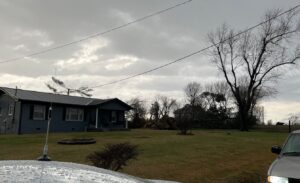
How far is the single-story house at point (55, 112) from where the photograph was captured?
4219cm

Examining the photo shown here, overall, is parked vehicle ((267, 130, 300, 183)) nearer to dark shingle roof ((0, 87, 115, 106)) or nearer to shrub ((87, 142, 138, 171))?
shrub ((87, 142, 138, 171))

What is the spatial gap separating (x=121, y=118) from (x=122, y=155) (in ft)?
127

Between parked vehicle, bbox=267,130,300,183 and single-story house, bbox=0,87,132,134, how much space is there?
3022cm

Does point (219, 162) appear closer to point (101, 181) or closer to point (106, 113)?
point (101, 181)

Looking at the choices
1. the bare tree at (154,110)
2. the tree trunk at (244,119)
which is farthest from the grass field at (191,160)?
the bare tree at (154,110)

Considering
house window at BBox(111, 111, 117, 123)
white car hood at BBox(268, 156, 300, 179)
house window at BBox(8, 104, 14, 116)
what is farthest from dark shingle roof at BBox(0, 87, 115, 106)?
white car hood at BBox(268, 156, 300, 179)

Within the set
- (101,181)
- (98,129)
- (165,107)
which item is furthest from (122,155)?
(165,107)

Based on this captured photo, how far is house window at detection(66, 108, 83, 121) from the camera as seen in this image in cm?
4703

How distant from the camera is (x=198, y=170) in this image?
55.8ft

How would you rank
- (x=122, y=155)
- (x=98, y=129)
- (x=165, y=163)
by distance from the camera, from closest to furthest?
1. (x=122, y=155)
2. (x=165, y=163)
3. (x=98, y=129)

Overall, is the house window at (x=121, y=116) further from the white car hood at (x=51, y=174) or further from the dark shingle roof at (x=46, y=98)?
the white car hood at (x=51, y=174)

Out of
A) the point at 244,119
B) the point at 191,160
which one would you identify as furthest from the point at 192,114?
the point at 191,160

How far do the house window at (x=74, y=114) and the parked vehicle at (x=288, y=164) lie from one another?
1484 inches

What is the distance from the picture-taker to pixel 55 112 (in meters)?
45.4
